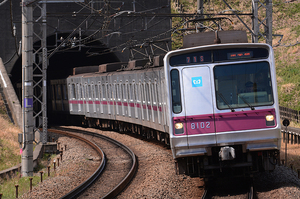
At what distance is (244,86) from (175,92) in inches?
51.5

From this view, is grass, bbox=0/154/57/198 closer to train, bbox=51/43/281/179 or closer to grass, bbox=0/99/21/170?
grass, bbox=0/99/21/170

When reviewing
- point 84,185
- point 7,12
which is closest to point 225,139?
point 84,185

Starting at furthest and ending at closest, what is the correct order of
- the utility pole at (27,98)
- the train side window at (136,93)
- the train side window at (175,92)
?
the train side window at (136,93) < the utility pole at (27,98) < the train side window at (175,92)

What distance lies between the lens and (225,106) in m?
8.74

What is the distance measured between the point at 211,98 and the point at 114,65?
54.3 feet

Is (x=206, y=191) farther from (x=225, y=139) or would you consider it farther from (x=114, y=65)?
(x=114, y=65)

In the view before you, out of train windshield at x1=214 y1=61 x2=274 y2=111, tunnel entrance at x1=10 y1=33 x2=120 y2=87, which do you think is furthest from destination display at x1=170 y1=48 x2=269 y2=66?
tunnel entrance at x1=10 y1=33 x2=120 y2=87

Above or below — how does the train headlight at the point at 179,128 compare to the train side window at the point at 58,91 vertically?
below

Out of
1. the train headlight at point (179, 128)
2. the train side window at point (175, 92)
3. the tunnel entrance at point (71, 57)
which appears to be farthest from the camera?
the tunnel entrance at point (71, 57)

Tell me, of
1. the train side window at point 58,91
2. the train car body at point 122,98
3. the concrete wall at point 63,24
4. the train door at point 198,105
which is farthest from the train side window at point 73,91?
the train door at point 198,105

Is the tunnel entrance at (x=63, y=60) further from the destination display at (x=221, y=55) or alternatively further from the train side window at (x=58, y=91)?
the destination display at (x=221, y=55)

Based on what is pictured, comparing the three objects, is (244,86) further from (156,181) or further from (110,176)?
(110,176)

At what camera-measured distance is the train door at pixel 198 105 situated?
870 centimetres

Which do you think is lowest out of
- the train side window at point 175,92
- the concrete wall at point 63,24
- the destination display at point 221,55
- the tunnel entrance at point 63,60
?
the train side window at point 175,92
